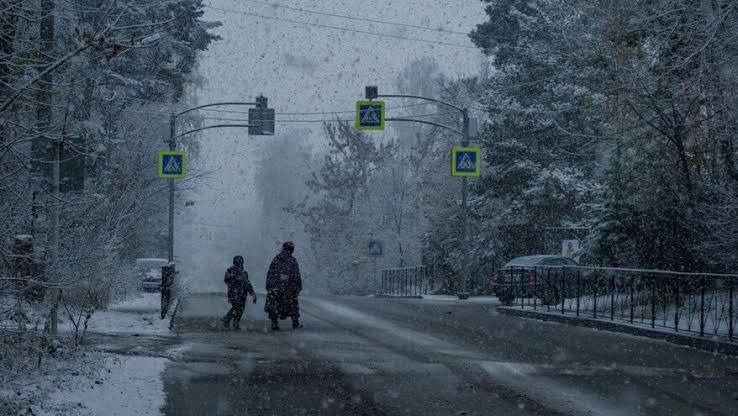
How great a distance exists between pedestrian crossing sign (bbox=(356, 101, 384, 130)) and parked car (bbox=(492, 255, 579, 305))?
708 cm

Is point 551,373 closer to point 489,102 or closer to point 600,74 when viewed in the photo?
point 600,74

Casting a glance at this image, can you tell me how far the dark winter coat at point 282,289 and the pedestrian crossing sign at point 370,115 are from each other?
45.3 feet

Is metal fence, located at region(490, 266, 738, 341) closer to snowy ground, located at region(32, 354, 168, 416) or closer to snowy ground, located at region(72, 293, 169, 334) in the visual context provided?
snowy ground, located at region(72, 293, 169, 334)

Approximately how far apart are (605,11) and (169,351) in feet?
49.5

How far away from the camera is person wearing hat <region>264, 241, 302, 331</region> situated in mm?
18781

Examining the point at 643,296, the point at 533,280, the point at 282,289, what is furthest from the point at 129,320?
the point at 533,280

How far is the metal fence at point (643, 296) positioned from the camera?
15727 mm

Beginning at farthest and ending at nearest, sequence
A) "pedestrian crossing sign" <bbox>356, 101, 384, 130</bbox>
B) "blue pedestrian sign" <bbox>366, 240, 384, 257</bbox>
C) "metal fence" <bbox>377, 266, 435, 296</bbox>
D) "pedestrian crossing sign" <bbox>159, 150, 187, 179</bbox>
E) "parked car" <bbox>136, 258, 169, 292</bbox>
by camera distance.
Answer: "blue pedestrian sign" <bbox>366, 240, 384, 257</bbox>, "metal fence" <bbox>377, 266, 435, 296</bbox>, "parked car" <bbox>136, 258, 169, 292</bbox>, "pedestrian crossing sign" <bbox>356, 101, 384, 130</bbox>, "pedestrian crossing sign" <bbox>159, 150, 187, 179</bbox>

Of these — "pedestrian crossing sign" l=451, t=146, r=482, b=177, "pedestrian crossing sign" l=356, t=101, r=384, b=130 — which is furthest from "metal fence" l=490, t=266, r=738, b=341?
"pedestrian crossing sign" l=356, t=101, r=384, b=130

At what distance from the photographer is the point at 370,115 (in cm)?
3244

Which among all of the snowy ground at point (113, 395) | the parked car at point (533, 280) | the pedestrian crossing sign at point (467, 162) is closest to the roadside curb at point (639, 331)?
the parked car at point (533, 280)

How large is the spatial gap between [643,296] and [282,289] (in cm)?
736

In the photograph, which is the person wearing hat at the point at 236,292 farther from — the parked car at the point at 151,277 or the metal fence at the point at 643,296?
the parked car at the point at 151,277

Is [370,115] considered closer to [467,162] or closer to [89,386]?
[467,162]
